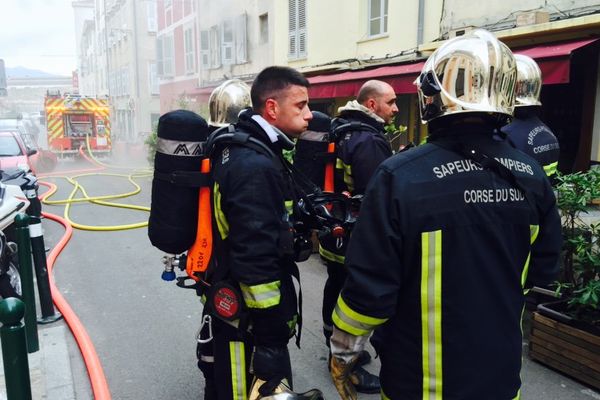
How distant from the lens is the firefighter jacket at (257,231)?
2115 mm

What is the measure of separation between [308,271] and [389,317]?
463cm

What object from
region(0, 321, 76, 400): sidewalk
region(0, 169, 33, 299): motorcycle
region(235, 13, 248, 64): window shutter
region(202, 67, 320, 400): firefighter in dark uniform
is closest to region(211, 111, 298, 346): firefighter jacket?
region(202, 67, 320, 400): firefighter in dark uniform

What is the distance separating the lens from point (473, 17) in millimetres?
8461

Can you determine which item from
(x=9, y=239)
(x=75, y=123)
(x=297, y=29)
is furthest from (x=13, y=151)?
(x=75, y=123)

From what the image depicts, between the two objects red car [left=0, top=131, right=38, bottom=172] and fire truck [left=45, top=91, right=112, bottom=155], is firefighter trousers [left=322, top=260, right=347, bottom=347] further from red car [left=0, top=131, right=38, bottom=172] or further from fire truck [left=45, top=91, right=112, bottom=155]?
fire truck [left=45, top=91, right=112, bottom=155]

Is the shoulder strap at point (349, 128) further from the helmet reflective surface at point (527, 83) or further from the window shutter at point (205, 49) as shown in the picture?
the window shutter at point (205, 49)

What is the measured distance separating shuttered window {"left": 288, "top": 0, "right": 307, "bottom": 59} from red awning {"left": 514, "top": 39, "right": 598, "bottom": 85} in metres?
8.36

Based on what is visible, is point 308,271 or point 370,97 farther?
point 308,271

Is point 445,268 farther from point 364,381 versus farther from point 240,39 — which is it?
point 240,39

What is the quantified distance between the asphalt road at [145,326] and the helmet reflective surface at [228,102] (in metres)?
1.87

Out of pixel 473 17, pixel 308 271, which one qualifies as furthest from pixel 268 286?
pixel 473 17

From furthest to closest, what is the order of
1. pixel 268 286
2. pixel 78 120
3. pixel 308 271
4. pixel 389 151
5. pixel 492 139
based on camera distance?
pixel 78 120
pixel 308 271
pixel 389 151
pixel 268 286
pixel 492 139

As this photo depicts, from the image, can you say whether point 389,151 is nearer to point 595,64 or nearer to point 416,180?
point 416,180

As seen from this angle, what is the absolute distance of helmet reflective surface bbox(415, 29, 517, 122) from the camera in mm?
1643
